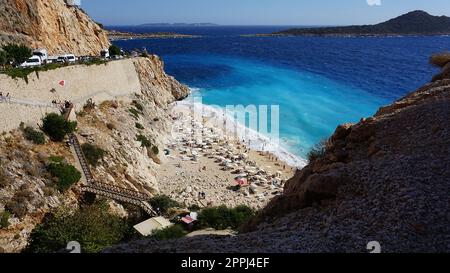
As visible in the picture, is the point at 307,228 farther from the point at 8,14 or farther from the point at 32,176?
the point at 8,14

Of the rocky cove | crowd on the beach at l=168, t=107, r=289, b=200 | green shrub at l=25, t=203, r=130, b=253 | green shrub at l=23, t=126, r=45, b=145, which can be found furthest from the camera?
crowd on the beach at l=168, t=107, r=289, b=200

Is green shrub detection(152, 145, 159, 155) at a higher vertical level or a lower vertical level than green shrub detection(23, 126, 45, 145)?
lower

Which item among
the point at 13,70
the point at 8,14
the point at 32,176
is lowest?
the point at 32,176

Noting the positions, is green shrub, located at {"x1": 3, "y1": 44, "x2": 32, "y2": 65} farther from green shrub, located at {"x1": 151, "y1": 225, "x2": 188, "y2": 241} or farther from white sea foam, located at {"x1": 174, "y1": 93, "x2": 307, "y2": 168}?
white sea foam, located at {"x1": 174, "y1": 93, "x2": 307, "y2": 168}

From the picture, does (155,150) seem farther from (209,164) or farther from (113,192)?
(113,192)

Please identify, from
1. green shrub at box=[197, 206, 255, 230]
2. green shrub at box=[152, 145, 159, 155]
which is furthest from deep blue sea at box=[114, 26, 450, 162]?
green shrub at box=[197, 206, 255, 230]

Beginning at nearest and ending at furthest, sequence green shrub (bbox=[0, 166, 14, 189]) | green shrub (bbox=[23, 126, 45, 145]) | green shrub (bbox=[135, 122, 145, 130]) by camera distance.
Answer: green shrub (bbox=[0, 166, 14, 189]) < green shrub (bbox=[23, 126, 45, 145]) < green shrub (bbox=[135, 122, 145, 130])

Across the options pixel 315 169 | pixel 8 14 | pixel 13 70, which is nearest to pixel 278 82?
pixel 8 14

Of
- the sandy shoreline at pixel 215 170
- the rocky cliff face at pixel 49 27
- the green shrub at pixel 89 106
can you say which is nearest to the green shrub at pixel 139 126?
the sandy shoreline at pixel 215 170
